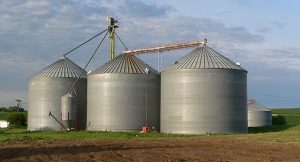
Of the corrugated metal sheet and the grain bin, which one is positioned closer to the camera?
the grain bin

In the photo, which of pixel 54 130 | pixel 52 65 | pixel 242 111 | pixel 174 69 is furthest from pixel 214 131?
pixel 52 65

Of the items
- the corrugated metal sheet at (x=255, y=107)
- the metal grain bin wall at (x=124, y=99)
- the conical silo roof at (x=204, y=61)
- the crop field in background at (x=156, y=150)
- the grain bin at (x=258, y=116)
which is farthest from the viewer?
the corrugated metal sheet at (x=255, y=107)

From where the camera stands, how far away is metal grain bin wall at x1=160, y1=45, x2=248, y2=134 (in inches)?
2004

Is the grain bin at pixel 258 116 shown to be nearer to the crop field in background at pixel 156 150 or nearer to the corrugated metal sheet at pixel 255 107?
the corrugated metal sheet at pixel 255 107

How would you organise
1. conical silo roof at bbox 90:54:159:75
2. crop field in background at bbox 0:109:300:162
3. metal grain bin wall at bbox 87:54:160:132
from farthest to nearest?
conical silo roof at bbox 90:54:159:75 < metal grain bin wall at bbox 87:54:160:132 < crop field in background at bbox 0:109:300:162

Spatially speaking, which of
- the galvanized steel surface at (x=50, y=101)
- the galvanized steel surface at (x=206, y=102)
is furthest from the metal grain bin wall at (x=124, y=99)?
the galvanized steel surface at (x=50, y=101)

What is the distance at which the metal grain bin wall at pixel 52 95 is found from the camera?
62.0 metres

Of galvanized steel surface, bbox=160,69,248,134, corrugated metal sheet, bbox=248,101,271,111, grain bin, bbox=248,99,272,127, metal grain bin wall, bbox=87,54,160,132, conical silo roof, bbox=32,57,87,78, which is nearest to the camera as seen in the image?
galvanized steel surface, bbox=160,69,248,134

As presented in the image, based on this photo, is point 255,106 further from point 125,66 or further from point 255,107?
point 125,66

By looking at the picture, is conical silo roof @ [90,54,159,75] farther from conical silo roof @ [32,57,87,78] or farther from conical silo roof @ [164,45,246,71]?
conical silo roof @ [32,57,87,78]

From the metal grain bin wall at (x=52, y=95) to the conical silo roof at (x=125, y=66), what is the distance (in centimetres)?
487

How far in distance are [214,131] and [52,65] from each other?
26559mm

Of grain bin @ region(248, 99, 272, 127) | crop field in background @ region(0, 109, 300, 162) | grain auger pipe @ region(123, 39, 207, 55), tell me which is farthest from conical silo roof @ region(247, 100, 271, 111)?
crop field in background @ region(0, 109, 300, 162)

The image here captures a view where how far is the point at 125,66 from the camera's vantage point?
58.1 m
